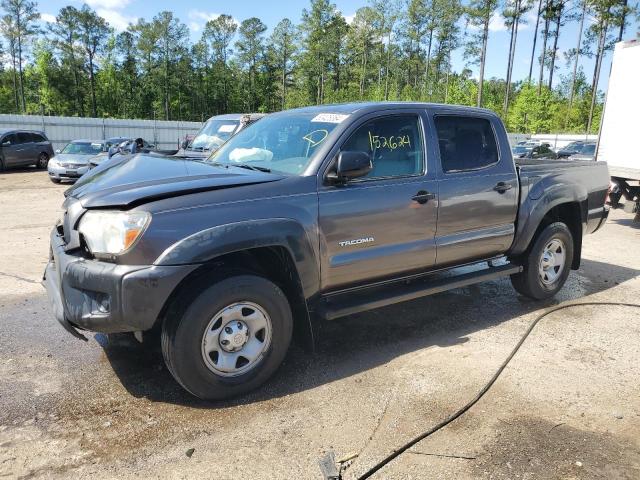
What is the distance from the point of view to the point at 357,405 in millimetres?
3346

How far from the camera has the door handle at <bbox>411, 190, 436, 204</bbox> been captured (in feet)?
13.3

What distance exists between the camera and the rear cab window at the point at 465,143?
14.4 feet

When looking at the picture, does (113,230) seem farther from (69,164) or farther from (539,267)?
(69,164)

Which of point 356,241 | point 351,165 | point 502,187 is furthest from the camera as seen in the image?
point 502,187

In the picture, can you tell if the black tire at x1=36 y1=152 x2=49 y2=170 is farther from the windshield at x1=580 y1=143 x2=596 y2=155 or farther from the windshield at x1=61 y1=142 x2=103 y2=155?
the windshield at x1=580 y1=143 x2=596 y2=155

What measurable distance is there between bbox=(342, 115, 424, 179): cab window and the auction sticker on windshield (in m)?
0.17

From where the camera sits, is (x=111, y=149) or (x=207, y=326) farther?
(x=111, y=149)

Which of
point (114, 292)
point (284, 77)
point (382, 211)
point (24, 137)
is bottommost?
point (114, 292)

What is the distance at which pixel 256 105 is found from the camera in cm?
7706

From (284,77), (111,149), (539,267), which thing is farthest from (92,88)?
(539,267)

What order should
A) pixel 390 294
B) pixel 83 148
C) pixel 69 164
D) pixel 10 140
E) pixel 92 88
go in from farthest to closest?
1. pixel 92 88
2. pixel 10 140
3. pixel 83 148
4. pixel 69 164
5. pixel 390 294

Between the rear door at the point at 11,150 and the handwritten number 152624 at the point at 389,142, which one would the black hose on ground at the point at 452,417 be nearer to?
the handwritten number 152624 at the point at 389,142

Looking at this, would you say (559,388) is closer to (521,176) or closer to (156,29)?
(521,176)

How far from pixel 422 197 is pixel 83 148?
55.1ft
